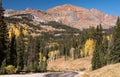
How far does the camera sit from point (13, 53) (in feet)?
276

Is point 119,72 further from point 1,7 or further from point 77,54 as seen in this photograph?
point 77,54

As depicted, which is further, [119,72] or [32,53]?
[32,53]

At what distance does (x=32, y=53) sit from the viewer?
399 ft

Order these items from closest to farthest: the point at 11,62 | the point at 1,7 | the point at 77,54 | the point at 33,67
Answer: the point at 1,7
the point at 11,62
the point at 33,67
the point at 77,54

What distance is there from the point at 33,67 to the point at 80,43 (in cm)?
10296

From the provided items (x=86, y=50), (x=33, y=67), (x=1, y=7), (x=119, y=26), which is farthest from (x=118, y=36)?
(x=86, y=50)

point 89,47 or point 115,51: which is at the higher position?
point 89,47

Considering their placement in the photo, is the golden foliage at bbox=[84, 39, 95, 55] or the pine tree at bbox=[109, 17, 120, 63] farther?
the golden foliage at bbox=[84, 39, 95, 55]

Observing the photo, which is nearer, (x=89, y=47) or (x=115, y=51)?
(x=115, y=51)

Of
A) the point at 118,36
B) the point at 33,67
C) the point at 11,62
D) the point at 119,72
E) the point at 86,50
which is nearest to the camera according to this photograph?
the point at 119,72

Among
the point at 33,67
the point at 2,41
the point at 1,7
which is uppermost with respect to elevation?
the point at 1,7

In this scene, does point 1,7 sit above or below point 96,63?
above

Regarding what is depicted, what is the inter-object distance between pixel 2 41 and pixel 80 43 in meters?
128

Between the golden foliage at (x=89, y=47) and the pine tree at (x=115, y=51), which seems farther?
the golden foliage at (x=89, y=47)
